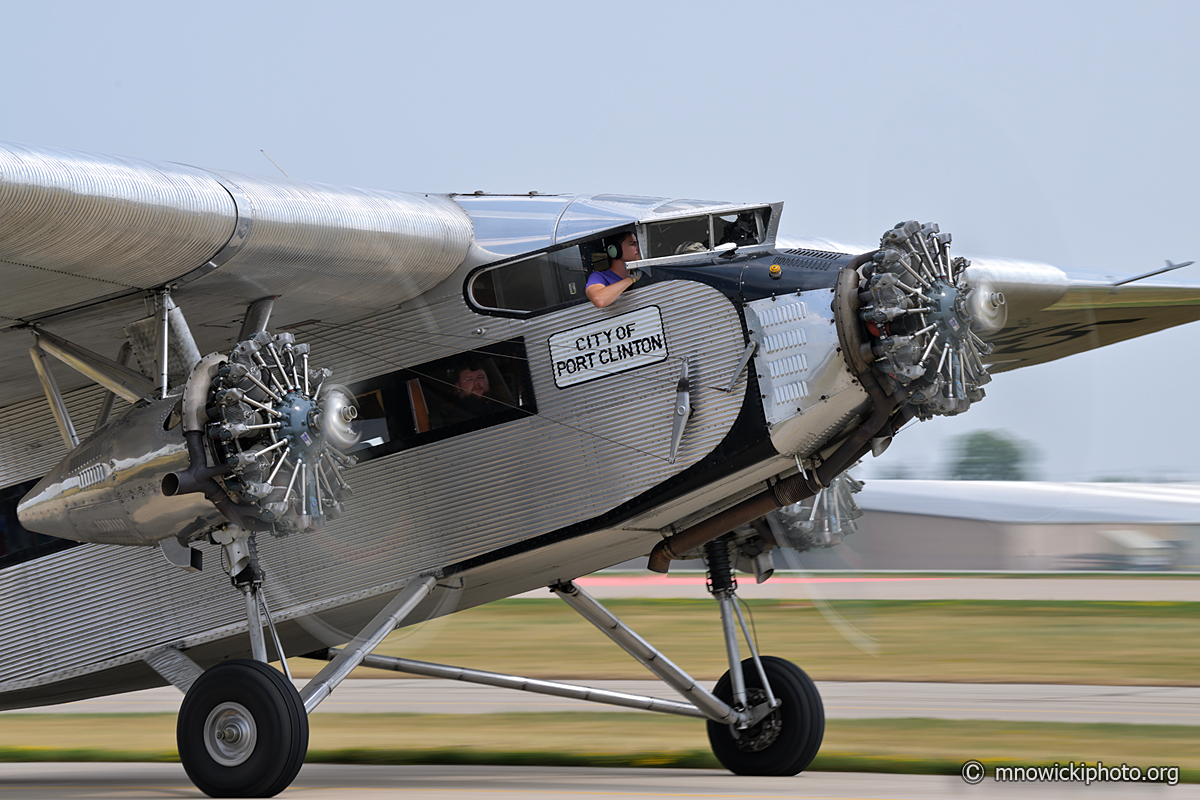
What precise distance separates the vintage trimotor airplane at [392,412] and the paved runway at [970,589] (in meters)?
17.9

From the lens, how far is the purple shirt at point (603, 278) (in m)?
8.69

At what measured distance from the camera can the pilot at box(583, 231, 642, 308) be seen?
8.60 meters

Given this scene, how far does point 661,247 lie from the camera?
346 inches

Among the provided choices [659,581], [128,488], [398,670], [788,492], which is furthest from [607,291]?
[659,581]

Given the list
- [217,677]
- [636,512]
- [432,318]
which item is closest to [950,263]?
[636,512]

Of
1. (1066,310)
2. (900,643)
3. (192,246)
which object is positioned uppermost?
(192,246)

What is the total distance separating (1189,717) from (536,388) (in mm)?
8519

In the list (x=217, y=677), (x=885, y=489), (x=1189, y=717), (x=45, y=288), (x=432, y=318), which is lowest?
Answer: (x=885, y=489)

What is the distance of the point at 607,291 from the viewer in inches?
338

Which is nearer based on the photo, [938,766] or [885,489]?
[938,766]

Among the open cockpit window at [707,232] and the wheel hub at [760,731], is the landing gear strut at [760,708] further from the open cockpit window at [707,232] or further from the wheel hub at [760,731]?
the open cockpit window at [707,232]

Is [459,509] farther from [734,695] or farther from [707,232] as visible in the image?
[734,695]

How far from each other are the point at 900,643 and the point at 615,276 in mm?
16408

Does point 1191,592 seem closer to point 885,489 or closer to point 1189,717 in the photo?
point 885,489
